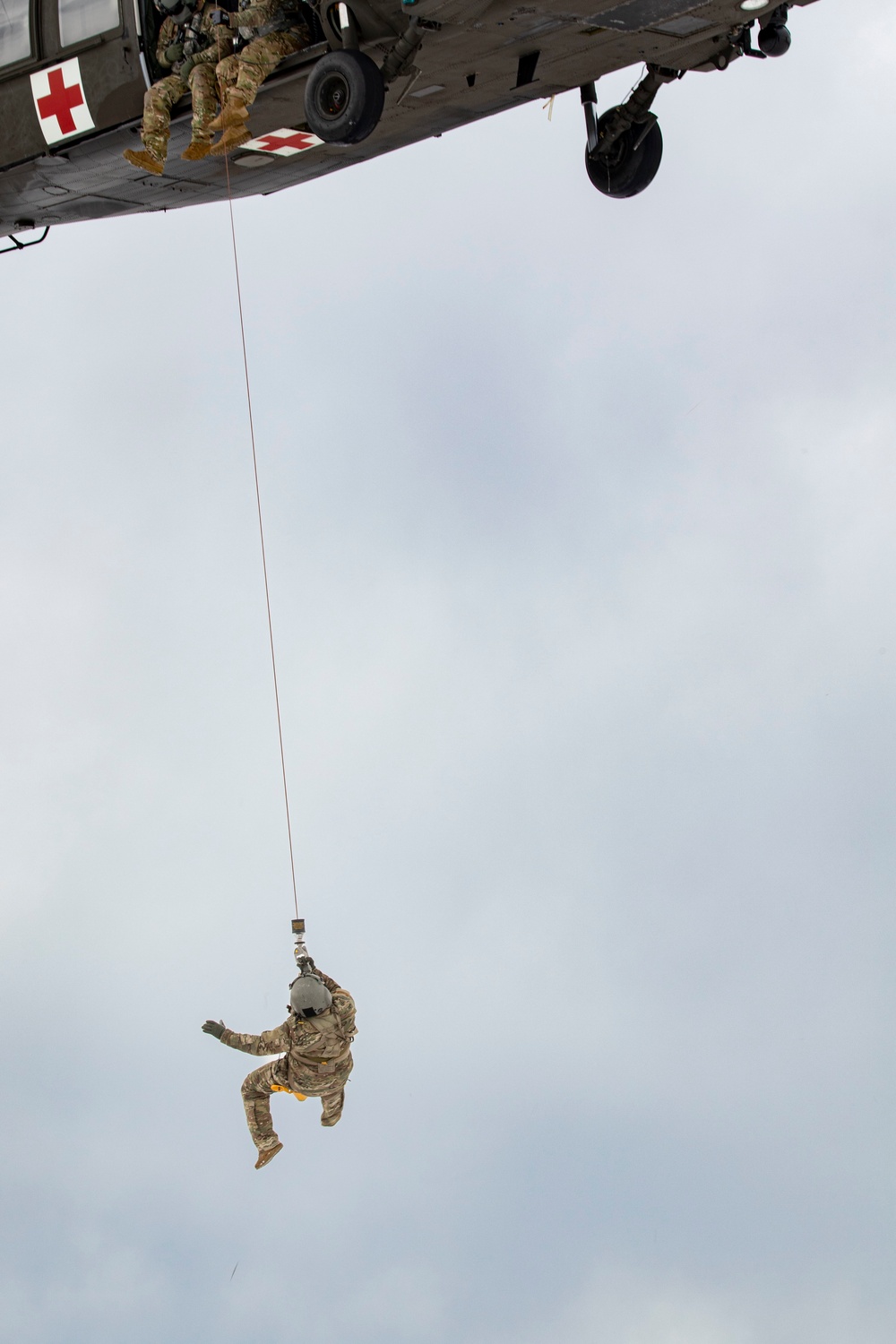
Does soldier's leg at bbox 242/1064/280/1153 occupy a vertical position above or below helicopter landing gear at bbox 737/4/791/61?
below

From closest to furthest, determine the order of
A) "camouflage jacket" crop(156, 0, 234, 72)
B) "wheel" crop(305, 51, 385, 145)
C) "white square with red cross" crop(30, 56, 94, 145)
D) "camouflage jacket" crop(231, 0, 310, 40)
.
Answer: "wheel" crop(305, 51, 385, 145)
"camouflage jacket" crop(231, 0, 310, 40)
"camouflage jacket" crop(156, 0, 234, 72)
"white square with red cross" crop(30, 56, 94, 145)

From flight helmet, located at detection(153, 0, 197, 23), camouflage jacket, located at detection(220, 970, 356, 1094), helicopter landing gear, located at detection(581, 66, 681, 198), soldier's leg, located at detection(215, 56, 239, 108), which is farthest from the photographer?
helicopter landing gear, located at detection(581, 66, 681, 198)

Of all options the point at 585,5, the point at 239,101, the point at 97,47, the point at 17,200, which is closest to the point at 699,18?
the point at 585,5

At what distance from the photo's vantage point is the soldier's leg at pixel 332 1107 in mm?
13758

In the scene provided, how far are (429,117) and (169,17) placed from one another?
7.35 feet

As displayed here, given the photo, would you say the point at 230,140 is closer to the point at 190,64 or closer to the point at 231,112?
the point at 231,112

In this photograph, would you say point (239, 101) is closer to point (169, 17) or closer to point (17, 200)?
point (169, 17)

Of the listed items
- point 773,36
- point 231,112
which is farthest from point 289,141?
point 773,36

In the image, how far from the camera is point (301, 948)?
12812 millimetres

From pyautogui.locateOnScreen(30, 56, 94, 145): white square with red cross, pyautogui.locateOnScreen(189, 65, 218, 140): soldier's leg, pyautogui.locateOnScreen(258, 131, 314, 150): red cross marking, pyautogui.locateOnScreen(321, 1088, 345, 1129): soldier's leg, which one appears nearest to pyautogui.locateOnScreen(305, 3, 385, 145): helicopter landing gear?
pyautogui.locateOnScreen(189, 65, 218, 140): soldier's leg

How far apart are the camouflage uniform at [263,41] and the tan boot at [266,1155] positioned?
28.3ft

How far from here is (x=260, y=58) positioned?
12.0 meters

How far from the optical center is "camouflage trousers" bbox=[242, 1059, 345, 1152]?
44.7 ft

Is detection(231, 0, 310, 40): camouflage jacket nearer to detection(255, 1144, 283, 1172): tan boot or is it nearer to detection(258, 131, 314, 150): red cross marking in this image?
detection(258, 131, 314, 150): red cross marking
